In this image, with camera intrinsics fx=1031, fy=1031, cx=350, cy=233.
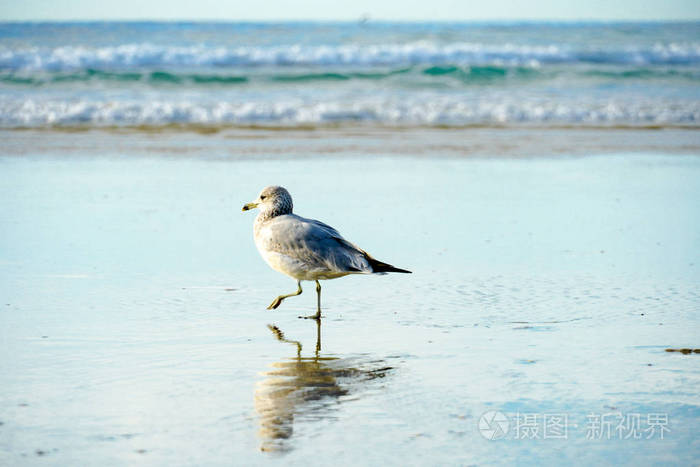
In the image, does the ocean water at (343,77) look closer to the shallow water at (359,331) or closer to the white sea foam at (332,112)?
the white sea foam at (332,112)

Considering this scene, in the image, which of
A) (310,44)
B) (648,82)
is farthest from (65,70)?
(648,82)

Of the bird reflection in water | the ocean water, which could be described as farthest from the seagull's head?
the ocean water

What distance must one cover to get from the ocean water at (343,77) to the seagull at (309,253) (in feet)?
36.6

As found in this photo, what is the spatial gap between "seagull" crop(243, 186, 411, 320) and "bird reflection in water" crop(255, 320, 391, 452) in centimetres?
63

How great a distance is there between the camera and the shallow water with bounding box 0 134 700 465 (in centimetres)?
342

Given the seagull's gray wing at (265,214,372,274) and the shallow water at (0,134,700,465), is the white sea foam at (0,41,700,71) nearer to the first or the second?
the shallow water at (0,134,700,465)

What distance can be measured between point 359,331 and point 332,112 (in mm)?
12884

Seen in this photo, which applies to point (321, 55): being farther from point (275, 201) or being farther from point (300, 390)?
point (300, 390)

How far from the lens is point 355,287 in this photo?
19.6 ft

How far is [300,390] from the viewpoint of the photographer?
12.9 ft

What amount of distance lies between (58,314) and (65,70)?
2179 cm

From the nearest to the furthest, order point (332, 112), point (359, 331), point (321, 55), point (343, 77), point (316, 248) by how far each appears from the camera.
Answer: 1. point (359, 331)
2. point (316, 248)
3. point (332, 112)
4. point (343, 77)
5. point (321, 55)

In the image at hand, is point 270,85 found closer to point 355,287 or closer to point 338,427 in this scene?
point 355,287

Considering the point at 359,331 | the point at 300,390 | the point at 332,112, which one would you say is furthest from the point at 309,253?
the point at 332,112
